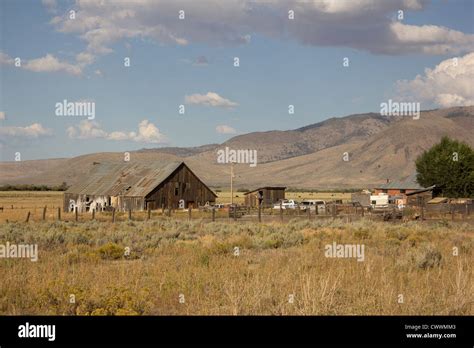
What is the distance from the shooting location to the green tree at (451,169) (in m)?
64.7

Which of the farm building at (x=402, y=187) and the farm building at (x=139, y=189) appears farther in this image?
the farm building at (x=402, y=187)

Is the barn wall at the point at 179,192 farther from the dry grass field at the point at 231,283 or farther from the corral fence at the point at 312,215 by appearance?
the dry grass field at the point at 231,283

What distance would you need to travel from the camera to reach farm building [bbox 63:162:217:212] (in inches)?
2096

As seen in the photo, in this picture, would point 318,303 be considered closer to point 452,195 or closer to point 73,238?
point 73,238

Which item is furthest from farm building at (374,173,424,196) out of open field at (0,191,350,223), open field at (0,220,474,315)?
open field at (0,220,474,315)

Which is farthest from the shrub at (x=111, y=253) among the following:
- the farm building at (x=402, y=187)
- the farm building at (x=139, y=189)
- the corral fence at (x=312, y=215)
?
the farm building at (x=402, y=187)

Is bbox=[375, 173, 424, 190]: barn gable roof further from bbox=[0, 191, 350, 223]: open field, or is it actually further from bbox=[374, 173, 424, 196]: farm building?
bbox=[0, 191, 350, 223]: open field

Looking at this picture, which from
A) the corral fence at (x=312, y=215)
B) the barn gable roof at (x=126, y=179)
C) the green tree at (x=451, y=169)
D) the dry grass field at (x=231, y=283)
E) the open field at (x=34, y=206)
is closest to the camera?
the dry grass field at (x=231, y=283)

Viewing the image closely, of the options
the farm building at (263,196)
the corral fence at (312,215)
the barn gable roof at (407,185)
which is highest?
the barn gable roof at (407,185)

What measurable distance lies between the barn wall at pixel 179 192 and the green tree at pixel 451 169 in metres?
28.0

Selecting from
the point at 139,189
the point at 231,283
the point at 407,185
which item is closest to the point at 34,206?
the point at 139,189
